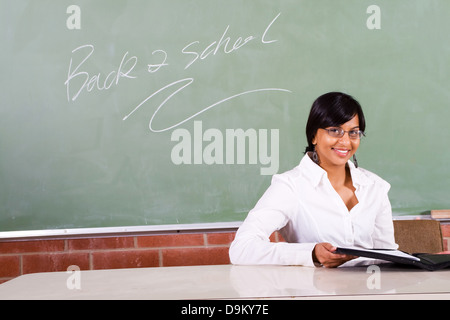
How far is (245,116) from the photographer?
2.16 metres

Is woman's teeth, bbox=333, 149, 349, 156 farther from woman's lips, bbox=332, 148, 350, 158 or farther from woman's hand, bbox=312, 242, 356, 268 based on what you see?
woman's hand, bbox=312, 242, 356, 268

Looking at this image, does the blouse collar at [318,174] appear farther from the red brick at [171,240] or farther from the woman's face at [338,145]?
the red brick at [171,240]

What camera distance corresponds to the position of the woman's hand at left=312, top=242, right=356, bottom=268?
1.23m

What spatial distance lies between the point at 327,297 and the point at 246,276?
0.28 metres

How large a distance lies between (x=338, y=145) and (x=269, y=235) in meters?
0.41

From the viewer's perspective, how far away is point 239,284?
3.40ft

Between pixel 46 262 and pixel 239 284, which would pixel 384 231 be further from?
pixel 46 262

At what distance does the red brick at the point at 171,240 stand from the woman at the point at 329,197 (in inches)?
21.5

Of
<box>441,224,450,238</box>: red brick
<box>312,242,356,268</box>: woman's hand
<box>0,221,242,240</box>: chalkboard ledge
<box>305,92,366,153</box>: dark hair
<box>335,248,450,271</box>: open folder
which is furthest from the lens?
<box>441,224,450,238</box>: red brick

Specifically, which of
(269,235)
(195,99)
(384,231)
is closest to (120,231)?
(195,99)

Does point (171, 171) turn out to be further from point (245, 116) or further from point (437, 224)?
point (437, 224)

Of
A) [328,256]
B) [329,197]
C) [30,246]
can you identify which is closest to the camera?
[328,256]

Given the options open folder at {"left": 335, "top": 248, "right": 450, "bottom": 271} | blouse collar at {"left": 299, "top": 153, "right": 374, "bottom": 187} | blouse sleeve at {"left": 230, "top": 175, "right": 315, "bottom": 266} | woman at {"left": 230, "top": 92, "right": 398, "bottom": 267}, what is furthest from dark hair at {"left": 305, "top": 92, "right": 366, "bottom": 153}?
open folder at {"left": 335, "top": 248, "right": 450, "bottom": 271}

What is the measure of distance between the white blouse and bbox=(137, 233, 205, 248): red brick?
1.77 ft
